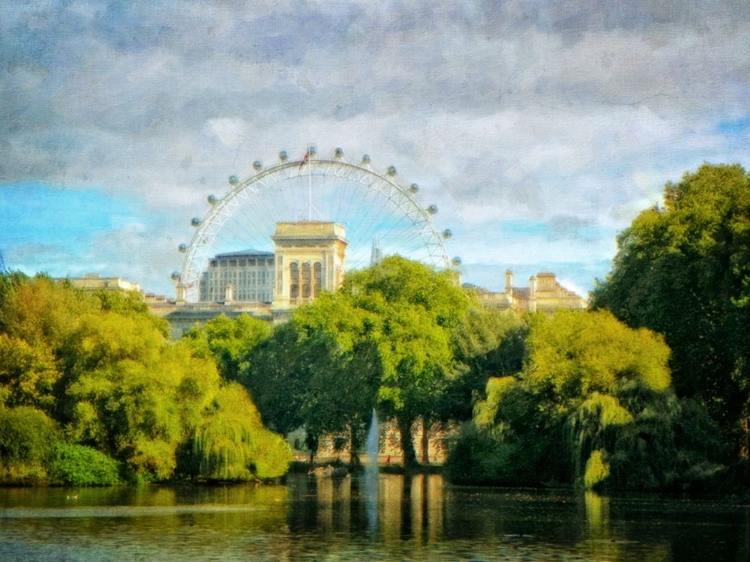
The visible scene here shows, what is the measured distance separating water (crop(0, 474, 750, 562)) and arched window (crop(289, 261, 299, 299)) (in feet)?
331

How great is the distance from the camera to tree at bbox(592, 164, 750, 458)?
2064 inches

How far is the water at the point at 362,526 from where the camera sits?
29.4 m

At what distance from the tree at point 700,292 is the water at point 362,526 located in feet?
31.4

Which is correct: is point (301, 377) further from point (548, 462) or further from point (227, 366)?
point (548, 462)

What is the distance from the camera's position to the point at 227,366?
89938 millimetres

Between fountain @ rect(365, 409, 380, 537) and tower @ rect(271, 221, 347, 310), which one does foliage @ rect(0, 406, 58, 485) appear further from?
tower @ rect(271, 221, 347, 310)

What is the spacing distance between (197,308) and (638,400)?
10379 cm

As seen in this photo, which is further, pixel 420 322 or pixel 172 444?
pixel 420 322

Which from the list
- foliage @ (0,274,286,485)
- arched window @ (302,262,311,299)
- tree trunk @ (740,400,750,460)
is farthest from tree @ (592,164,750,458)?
arched window @ (302,262,311,299)

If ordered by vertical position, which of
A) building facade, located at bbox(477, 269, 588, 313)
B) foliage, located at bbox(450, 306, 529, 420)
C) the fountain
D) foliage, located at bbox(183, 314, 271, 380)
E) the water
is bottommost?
the water

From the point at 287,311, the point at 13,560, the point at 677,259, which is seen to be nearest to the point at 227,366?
the point at 677,259

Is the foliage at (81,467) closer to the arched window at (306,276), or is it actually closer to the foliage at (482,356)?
the foliage at (482,356)

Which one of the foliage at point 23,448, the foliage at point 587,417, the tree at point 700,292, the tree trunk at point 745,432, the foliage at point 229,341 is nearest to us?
the foliage at point 587,417

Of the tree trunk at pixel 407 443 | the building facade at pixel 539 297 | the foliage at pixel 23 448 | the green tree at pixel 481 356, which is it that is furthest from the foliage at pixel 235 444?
the building facade at pixel 539 297
